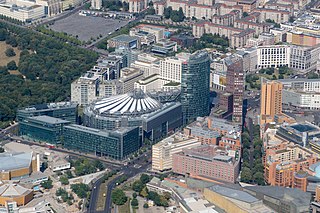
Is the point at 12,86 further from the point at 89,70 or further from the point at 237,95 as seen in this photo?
the point at 237,95

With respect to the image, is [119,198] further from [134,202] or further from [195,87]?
[195,87]

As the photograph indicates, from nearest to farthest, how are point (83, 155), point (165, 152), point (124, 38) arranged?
point (165, 152) → point (83, 155) → point (124, 38)

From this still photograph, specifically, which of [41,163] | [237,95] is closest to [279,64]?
[237,95]

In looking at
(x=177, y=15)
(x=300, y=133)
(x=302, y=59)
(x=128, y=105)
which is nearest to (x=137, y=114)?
(x=128, y=105)

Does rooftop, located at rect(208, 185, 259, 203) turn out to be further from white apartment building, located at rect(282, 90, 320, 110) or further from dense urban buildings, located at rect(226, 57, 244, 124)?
white apartment building, located at rect(282, 90, 320, 110)

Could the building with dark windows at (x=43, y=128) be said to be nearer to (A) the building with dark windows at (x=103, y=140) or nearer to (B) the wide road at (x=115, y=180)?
(A) the building with dark windows at (x=103, y=140)

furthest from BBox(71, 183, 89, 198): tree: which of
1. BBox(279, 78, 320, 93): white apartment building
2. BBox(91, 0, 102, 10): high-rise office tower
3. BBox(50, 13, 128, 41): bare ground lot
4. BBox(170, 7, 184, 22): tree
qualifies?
BBox(91, 0, 102, 10): high-rise office tower
